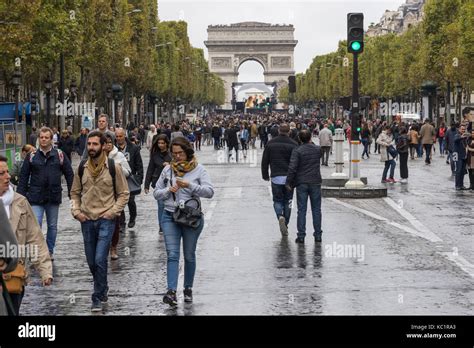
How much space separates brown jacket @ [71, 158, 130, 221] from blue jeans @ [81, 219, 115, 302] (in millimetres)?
95

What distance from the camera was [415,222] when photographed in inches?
857

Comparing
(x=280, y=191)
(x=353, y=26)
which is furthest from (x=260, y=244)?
(x=353, y=26)

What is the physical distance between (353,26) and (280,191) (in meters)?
8.21

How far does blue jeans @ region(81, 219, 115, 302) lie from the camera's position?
1288 centimetres

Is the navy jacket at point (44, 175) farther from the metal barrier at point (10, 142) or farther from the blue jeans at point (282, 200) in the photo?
the metal barrier at point (10, 142)

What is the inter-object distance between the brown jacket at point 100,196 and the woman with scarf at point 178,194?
1.30ft

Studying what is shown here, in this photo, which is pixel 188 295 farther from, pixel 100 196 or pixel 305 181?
pixel 305 181

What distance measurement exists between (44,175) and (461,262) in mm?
5572

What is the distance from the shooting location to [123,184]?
13039 mm

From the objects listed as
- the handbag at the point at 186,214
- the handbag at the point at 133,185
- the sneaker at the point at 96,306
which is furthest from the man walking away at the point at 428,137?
the sneaker at the point at 96,306

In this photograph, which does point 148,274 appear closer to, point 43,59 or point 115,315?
point 115,315

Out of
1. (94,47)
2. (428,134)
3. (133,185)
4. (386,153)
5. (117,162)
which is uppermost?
(94,47)

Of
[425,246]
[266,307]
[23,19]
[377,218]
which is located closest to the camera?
[266,307]

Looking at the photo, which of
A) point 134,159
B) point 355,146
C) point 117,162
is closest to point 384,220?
point 134,159
